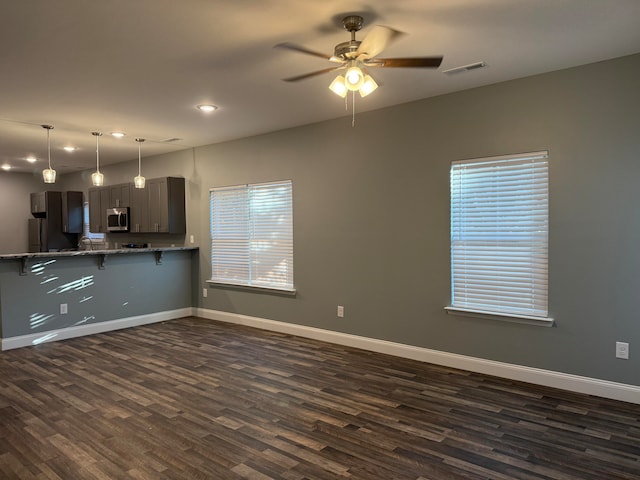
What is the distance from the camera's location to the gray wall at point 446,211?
11.2 feet

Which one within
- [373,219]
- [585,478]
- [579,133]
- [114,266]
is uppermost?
[579,133]

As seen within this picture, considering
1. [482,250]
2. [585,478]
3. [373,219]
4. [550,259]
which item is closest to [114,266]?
[373,219]

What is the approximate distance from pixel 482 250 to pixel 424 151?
3.71 feet

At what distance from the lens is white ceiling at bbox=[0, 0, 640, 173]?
8.31 ft

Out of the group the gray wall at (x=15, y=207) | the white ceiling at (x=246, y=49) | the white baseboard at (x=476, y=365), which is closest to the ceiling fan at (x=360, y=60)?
the white ceiling at (x=246, y=49)

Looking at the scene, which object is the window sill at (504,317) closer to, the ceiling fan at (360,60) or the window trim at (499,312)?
the window trim at (499,312)

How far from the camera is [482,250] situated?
406 cm

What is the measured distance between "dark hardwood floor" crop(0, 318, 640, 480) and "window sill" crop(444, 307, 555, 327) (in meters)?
0.53

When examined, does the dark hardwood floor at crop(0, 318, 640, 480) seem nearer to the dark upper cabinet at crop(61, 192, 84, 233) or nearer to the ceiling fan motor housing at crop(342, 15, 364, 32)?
the ceiling fan motor housing at crop(342, 15, 364, 32)

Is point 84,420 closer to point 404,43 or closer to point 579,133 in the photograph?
point 404,43

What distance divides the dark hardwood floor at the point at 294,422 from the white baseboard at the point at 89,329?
0.53 meters

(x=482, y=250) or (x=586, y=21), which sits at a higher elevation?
(x=586, y=21)

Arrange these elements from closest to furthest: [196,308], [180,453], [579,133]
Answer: [180,453], [579,133], [196,308]

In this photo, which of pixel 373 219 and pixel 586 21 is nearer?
pixel 586 21
